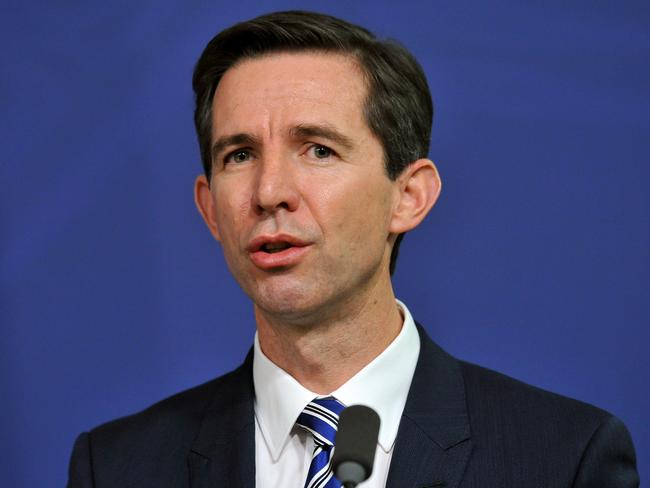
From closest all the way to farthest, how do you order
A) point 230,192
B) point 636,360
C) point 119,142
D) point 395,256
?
point 230,192
point 395,256
point 636,360
point 119,142

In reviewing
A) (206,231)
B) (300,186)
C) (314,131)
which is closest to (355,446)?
(300,186)

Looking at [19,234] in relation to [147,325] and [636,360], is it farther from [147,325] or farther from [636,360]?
[636,360]

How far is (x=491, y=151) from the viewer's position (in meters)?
2.88

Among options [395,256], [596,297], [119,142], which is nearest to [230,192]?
[395,256]

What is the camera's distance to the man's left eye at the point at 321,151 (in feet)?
7.37

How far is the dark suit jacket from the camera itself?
7.11 feet

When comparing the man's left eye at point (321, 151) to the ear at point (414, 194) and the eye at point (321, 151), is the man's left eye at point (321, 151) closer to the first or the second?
the eye at point (321, 151)

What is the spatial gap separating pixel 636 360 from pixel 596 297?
0.19 meters

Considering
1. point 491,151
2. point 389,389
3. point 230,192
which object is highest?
point 491,151

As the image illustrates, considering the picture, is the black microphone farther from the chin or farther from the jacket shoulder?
the jacket shoulder

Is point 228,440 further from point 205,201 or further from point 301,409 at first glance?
point 205,201

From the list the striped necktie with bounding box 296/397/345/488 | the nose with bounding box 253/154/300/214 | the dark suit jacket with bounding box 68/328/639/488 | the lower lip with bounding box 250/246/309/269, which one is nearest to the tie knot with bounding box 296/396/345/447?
the striped necktie with bounding box 296/397/345/488

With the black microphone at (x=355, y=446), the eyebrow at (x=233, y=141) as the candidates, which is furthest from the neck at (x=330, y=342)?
the black microphone at (x=355, y=446)

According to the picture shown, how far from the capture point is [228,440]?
7.59 ft
